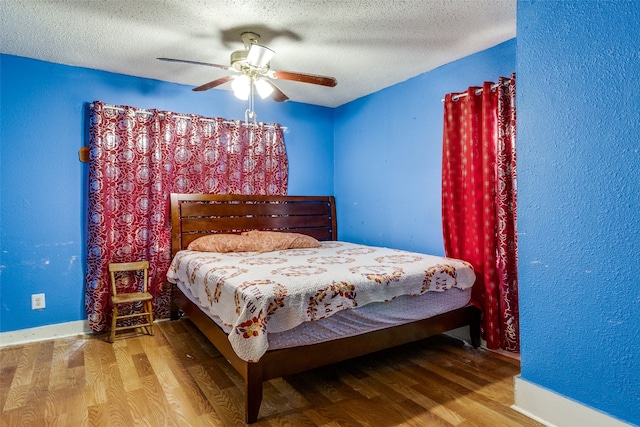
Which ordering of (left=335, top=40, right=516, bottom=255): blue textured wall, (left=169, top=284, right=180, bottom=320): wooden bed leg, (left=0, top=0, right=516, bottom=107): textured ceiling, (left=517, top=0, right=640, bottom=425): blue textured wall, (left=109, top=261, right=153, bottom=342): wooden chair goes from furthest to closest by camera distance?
1. (left=169, top=284, right=180, bottom=320): wooden bed leg
2. (left=335, top=40, right=516, bottom=255): blue textured wall
3. (left=109, top=261, right=153, bottom=342): wooden chair
4. (left=0, top=0, right=516, bottom=107): textured ceiling
5. (left=517, top=0, right=640, bottom=425): blue textured wall

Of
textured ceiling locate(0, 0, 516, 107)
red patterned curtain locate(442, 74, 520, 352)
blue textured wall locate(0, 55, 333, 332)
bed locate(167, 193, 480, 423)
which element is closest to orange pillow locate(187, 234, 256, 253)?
bed locate(167, 193, 480, 423)

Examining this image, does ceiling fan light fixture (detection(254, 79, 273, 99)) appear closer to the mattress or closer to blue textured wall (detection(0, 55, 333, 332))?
blue textured wall (detection(0, 55, 333, 332))

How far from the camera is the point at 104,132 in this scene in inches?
127

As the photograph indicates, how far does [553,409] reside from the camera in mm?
1790

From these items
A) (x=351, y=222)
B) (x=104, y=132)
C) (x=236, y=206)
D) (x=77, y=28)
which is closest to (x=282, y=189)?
(x=236, y=206)

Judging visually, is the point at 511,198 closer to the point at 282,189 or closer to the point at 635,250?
the point at 635,250

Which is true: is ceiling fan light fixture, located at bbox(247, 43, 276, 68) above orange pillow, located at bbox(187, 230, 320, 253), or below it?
above

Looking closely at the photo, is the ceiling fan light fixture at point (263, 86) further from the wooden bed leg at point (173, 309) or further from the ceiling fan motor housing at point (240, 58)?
the wooden bed leg at point (173, 309)

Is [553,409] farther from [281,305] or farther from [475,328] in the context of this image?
[281,305]

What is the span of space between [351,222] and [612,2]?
125 inches

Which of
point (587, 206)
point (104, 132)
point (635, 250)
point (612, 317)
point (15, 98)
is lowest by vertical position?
point (612, 317)

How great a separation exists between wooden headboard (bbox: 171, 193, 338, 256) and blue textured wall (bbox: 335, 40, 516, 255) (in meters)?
0.34

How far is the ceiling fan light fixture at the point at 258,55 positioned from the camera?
2.30 m

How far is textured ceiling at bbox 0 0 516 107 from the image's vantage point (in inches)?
89.7
